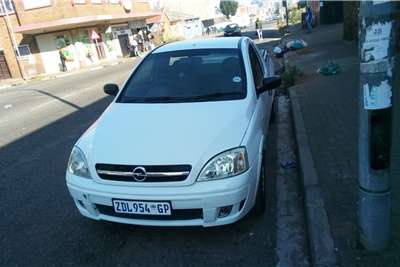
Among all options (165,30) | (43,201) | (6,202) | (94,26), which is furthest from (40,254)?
(165,30)

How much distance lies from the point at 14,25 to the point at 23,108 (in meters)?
20.0

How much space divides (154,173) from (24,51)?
29814 millimetres

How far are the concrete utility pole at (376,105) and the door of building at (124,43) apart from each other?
124 feet

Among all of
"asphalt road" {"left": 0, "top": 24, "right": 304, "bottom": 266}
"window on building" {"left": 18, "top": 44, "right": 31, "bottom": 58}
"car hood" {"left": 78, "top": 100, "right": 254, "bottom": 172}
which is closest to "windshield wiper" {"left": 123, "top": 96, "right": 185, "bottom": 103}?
"car hood" {"left": 78, "top": 100, "right": 254, "bottom": 172}

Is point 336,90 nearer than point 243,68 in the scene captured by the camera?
No

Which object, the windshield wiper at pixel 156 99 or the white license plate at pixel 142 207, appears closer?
the white license plate at pixel 142 207

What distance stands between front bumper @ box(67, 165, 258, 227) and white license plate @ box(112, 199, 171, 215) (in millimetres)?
42

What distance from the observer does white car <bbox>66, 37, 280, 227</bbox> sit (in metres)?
3.22

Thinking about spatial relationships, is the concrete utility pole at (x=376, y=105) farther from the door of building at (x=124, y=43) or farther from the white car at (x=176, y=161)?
the door of building at (x=124, y=43)

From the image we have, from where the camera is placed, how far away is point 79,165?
360 cm

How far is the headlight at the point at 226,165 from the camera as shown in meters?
3.25

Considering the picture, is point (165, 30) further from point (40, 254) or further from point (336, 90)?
point (40, 254)

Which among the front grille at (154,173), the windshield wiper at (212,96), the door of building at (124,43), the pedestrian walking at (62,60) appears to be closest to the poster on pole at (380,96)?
the front grille at (154,173)

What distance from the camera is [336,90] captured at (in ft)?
26.4
